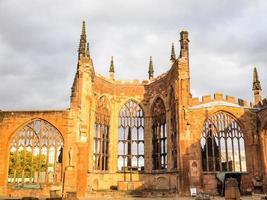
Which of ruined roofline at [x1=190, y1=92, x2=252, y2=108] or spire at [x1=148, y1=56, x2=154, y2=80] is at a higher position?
spire at [x1=148, y1=56, x2=154, y2=80]

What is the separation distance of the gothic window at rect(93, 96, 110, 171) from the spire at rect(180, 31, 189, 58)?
1156cm

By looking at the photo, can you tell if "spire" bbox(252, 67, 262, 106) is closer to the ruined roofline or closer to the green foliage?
the ruined roofline

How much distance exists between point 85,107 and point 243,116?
16.2 metres

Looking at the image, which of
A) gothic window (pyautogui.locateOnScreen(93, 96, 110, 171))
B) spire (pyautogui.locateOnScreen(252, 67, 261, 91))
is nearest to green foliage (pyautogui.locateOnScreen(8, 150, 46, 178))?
gothic window (pyautogui.locateOnScreen(93, 96, 110, 171))

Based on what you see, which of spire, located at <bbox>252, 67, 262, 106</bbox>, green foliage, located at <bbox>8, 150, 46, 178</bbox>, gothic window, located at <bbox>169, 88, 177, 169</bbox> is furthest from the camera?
spire, located at <bbox>252, 67, 262, 106</bbox>

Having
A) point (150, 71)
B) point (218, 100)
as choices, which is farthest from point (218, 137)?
point (150, 71)

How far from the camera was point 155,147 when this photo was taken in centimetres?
3888

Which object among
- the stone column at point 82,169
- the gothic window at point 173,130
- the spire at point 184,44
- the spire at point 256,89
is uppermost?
the spire at point 184,44

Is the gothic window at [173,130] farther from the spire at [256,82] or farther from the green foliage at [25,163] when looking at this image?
the green foliage at [25,163]

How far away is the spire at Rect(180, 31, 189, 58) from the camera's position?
3350cm

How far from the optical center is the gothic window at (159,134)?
123 feet

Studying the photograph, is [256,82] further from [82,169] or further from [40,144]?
[40,144]

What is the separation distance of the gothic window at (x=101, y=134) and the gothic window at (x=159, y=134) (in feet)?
18.4

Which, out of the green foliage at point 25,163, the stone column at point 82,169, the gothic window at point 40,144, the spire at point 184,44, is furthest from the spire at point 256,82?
the green foliage at point 25,163
